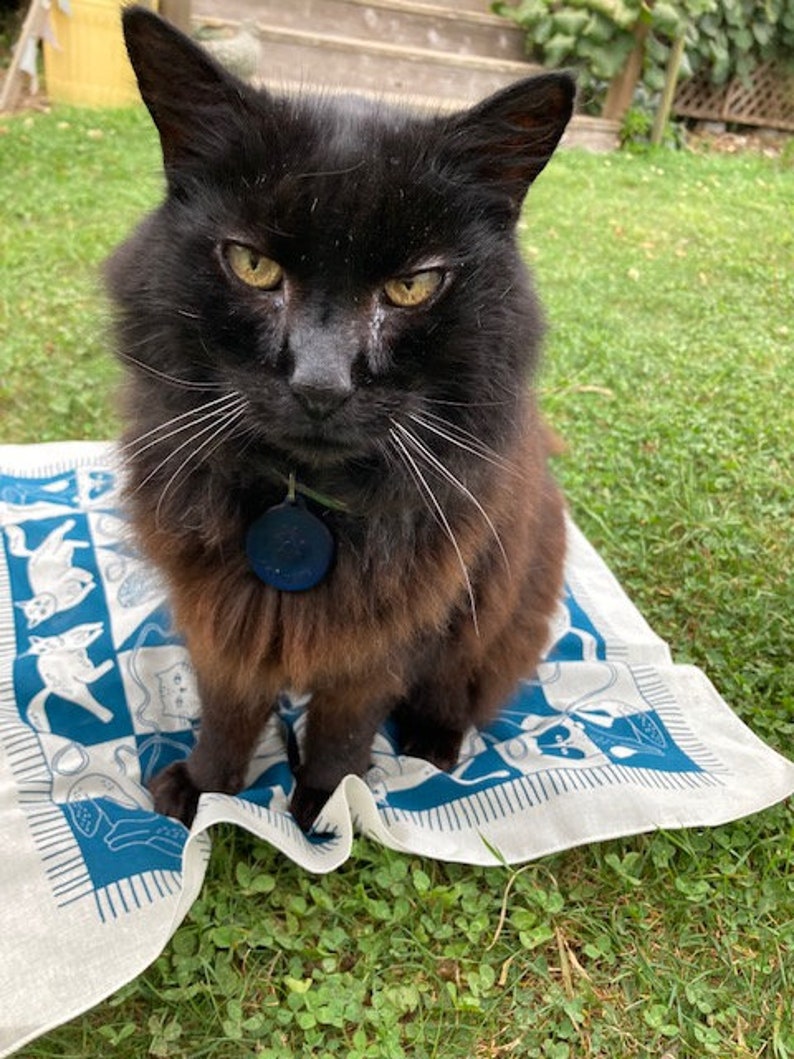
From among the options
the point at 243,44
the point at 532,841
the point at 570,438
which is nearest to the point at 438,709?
the point at 532,841

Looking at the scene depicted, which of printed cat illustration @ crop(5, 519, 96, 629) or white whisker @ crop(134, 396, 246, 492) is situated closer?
white whisker @ crop(134, 396, 246, 492)

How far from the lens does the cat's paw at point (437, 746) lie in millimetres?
1778

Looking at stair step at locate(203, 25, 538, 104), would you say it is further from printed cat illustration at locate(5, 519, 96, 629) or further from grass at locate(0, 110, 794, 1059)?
printed cat illustration at locate(5, 519, 96, 629)

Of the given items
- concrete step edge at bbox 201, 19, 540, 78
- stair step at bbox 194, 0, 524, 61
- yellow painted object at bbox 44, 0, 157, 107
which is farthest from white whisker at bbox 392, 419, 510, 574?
stair step at bbox 194, 0, 524, 61

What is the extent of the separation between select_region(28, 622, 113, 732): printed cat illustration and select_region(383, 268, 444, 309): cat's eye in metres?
1.10

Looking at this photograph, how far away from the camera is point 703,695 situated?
1953 millimetres

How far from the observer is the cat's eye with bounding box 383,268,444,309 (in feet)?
3.59

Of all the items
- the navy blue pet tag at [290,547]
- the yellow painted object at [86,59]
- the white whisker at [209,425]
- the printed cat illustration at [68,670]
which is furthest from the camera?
the yellow painted object at [86,59]

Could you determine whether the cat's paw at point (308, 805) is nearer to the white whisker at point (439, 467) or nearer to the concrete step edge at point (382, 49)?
the white whisker at point (439, 467)

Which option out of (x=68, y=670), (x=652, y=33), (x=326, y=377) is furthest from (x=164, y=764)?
(x=652, y=33)

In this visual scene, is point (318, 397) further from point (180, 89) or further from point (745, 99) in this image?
point (745, 99)

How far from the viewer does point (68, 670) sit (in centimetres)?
184

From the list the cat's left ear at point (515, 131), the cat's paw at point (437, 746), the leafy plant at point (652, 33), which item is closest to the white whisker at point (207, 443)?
the cat's left ear at point (515, 131)

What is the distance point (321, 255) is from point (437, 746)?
3.54 feet
